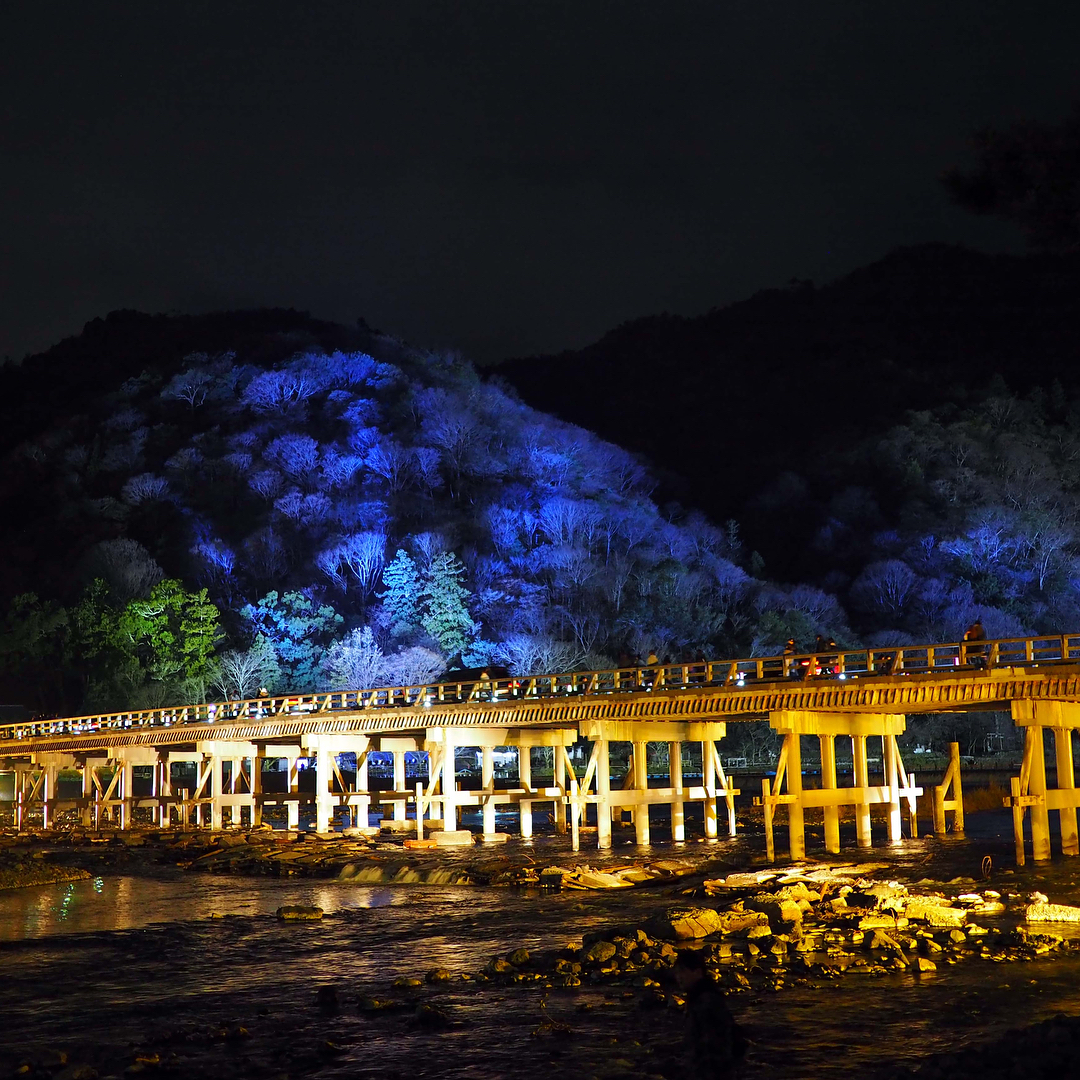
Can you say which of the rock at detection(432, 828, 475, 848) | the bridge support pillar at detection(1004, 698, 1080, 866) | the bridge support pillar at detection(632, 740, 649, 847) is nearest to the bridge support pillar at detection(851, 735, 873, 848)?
the bridge support pillar at detection(632, 740, 649, 847)

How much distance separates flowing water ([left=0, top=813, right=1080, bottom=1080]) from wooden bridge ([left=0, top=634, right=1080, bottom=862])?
11.2ft

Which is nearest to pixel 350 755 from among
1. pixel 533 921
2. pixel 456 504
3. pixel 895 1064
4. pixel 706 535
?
pixel 456 504

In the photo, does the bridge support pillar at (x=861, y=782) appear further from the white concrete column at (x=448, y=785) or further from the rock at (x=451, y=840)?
the white concrete column at (x=448, y=785)

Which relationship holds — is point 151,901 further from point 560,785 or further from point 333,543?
point 333,543

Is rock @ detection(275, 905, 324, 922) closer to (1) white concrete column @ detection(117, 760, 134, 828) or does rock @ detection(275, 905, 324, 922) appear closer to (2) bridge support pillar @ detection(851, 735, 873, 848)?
(2) bridge support pillar @ detection(851, 735, 873, 848)

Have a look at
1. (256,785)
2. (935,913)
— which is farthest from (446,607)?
(935,913)

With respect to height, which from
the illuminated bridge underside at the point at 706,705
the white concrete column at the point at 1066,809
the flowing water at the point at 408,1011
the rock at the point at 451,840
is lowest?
the rock at the point at 451,840

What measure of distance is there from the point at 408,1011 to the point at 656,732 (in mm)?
17064

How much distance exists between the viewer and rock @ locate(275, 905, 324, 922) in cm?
1994

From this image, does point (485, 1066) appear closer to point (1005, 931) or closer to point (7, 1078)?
point (7, 1078)

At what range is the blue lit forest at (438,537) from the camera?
67.9 metres

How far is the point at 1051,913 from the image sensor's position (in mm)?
15430

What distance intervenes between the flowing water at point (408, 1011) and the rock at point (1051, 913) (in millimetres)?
1853

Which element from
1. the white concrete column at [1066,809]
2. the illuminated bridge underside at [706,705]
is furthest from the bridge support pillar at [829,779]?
the white concrete column at [1066,809]
